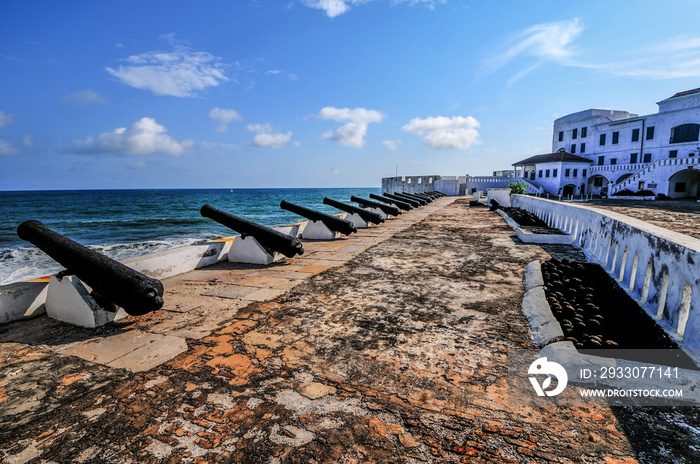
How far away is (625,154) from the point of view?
4034cm

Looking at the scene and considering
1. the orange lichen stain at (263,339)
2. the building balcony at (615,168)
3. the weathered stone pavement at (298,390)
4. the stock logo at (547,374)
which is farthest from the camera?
the building balcony at (615,168)

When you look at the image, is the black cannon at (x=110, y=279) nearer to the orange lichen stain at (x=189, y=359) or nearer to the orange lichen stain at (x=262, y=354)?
the orange lichen stain at (x=189, y=359)

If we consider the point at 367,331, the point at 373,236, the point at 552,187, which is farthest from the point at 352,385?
the point at 552,187

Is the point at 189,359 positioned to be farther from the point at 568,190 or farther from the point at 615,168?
the point at 568,190

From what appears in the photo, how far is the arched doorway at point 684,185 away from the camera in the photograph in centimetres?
3156

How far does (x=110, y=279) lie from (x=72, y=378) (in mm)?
1098

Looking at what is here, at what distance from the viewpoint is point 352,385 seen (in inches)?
Answer: 92.7

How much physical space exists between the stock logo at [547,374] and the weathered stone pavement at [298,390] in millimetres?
203

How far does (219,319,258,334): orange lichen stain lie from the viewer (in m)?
3.27

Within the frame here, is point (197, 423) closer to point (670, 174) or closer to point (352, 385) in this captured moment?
point (352, 385)

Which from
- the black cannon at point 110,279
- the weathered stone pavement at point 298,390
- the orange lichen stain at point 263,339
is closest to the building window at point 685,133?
the weathered stone pavement at point 298,390

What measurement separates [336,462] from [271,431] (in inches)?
17.1

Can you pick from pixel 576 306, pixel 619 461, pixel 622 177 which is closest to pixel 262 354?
pixel 619 461

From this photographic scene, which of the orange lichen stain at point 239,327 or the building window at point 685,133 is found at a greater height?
the building window at point 685,133
